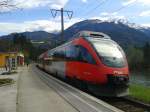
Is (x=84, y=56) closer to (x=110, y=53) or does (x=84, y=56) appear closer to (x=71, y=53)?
(x=110, y=53)

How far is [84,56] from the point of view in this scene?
75.0 feet

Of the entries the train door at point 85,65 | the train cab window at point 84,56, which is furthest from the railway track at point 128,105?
the train cab window at point 84,56

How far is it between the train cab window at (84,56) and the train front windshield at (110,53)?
0.52m

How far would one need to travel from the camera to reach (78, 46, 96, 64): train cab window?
21906 millimetres

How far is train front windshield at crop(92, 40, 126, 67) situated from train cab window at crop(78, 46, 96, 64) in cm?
52

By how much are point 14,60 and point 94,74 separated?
48389mm

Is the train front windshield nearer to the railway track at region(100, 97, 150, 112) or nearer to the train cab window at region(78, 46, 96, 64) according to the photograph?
the train cab window at region(78, 46, 96, 64)

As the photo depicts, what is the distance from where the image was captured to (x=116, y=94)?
20516 mm

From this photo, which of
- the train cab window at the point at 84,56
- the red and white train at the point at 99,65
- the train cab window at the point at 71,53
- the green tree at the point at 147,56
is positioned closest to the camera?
the red and white train at the point at 99,65

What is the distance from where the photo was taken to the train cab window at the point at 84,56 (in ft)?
71.9

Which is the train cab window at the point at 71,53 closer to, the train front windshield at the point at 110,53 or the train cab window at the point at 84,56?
the train cab window at the point at 84,56

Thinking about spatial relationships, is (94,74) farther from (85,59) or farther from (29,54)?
(29,54)

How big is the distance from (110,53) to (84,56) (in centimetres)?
155

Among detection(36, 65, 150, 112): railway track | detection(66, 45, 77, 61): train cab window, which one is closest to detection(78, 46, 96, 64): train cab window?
detection(66, 45, 77, 61): train cab window
